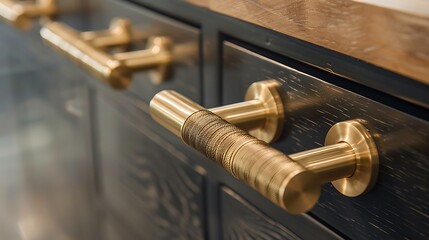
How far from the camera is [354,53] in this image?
12.8 inches

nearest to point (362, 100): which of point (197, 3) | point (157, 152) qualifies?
point (197, 3)

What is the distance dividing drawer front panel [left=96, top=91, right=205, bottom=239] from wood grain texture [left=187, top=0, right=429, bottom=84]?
186 millimetres

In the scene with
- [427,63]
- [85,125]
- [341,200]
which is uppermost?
[427,63]

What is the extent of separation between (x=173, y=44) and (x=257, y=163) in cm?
22

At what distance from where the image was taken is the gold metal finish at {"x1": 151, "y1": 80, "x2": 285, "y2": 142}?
40 cm

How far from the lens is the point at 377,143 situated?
1.12ft

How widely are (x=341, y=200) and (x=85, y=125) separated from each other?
0.41 m

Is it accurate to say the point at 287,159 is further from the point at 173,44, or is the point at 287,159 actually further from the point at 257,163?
the point at 173,44

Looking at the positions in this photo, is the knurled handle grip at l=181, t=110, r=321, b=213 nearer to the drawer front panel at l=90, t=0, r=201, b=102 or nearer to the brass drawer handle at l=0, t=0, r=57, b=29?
the drawer front panel at l=90, t=0, r=201, b=102

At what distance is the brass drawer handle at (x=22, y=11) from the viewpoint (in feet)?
2.20

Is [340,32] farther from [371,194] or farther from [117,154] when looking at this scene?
[117,154]

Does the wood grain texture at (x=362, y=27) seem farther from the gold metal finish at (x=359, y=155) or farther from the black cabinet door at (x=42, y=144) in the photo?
the black cabinet door at (x=42, y=144)

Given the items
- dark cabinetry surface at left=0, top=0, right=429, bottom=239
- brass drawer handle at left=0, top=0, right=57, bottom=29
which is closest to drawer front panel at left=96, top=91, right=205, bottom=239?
dark cabinetry surface at left=0, top=0, right=429, bottom=239

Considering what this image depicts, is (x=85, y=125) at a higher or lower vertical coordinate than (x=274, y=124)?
lower
